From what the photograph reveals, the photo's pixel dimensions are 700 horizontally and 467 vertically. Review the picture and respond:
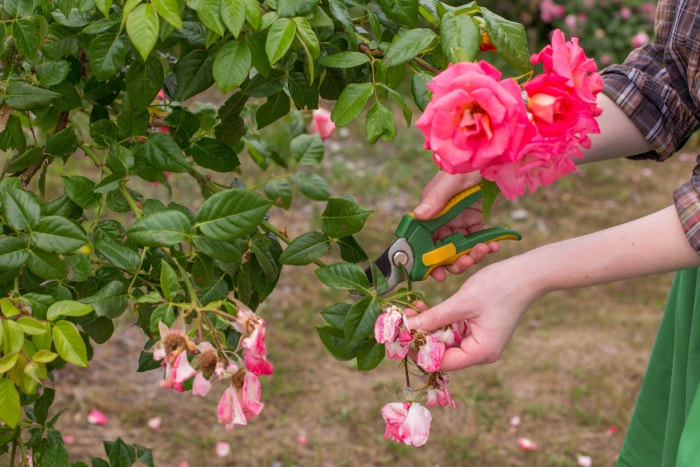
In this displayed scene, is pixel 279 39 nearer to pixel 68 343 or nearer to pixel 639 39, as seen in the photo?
pixel 68 343

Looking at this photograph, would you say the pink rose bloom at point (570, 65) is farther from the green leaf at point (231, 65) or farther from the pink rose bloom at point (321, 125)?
the pink rose bloom at point (321, 125)

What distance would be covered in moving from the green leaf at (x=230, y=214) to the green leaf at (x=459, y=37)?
0.26 metres

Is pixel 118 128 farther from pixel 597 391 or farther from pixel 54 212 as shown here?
pixel 597 391

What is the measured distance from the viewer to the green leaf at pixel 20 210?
0.94 meters

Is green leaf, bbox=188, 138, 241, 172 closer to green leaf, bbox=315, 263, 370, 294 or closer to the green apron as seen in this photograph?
green leaf, bbox=315, 263, 370, 294

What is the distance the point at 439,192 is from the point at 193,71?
372 millimetres

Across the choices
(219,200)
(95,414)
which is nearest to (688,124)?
(219,200)

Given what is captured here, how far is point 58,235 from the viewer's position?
94 cm

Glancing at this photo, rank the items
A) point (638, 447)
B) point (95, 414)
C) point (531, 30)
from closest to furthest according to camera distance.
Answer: point (638, 447)
point (95, 414)
point (531, 30)

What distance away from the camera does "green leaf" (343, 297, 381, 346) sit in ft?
3.24

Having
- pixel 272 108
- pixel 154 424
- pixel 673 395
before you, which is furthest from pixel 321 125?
pixel 154 424

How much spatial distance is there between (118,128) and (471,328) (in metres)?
0.54

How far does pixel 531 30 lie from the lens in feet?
17.8

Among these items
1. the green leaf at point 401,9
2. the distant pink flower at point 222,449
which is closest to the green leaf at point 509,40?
the green leaf at point 401,9
